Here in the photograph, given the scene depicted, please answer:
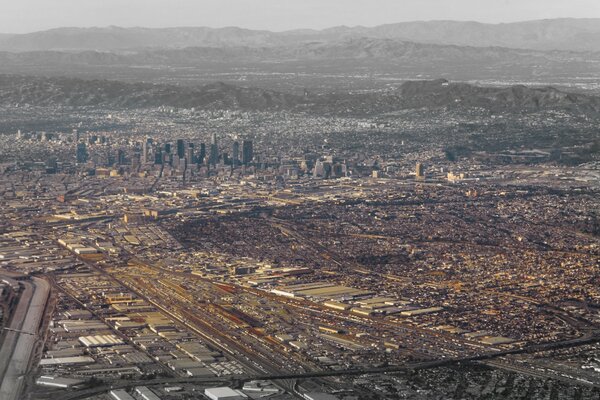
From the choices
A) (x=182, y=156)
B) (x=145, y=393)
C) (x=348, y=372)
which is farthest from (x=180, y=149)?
(x=145, y=393)

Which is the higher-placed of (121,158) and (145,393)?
(145,393)

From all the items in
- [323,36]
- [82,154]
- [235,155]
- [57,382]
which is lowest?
[323,36]

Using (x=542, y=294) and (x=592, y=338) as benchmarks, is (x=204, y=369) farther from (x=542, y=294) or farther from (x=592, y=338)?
(x=542, y=294)

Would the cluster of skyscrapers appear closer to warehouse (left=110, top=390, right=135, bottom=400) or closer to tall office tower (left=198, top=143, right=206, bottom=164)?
tall office tower (left=198, top=143, right=206, bottom=164)

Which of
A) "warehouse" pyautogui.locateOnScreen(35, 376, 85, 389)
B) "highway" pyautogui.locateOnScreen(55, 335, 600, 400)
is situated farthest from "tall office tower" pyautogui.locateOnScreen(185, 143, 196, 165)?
"warehouse" pyautogui.locateOnScreen(35, 376, 85, 389)

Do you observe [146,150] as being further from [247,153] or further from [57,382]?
[57,382]

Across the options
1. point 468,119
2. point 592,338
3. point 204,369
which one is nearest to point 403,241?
point 592,338

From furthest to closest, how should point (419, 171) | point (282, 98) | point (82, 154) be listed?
1. point (282, 98)
2. point (82, 154)
3. point (419, 171)

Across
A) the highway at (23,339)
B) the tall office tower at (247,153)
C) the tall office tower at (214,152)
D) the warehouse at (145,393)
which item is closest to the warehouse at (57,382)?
the highway at (23,339)

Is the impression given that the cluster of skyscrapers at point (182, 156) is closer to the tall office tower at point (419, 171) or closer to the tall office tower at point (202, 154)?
the tall office tower at point (202, 154)
